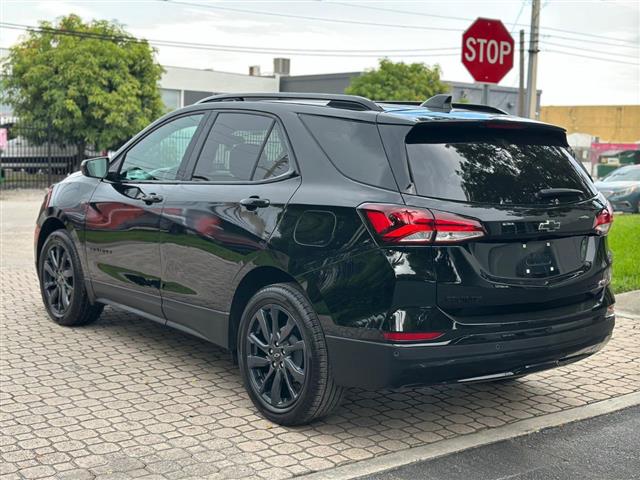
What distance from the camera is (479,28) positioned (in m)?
11.8

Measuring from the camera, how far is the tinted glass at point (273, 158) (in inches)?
208

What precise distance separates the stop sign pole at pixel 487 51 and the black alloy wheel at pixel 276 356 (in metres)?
7.21

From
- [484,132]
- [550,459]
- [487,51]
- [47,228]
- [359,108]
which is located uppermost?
[487,51]

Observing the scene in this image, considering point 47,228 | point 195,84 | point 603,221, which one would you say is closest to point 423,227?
point 603,221

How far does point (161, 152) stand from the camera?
253 inches

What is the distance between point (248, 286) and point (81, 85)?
26555 mm

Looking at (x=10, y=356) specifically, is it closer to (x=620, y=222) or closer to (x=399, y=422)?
(x=399, y=422)

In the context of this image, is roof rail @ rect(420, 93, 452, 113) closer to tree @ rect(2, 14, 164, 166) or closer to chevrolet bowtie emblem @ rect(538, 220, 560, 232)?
chevrolet bowtie emblem @ rect(538, 220, 560, 232)

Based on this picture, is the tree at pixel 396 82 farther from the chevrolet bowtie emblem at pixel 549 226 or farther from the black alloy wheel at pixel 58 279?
the chevrolet bowtie emblem at pixel 549 226

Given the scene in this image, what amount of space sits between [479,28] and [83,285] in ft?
22.5

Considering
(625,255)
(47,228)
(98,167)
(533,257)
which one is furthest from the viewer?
(625,255)

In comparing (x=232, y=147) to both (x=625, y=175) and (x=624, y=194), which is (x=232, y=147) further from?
(x=625, y=175)

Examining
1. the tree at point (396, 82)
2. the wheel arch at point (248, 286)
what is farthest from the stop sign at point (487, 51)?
the tree at point (396, 82)

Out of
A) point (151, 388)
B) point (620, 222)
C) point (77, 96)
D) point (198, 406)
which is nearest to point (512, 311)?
point (198, 406)
